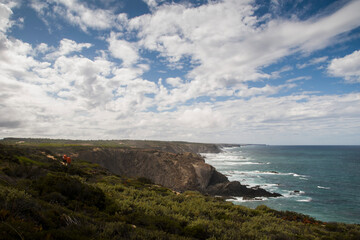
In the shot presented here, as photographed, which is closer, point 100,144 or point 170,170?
point 170,170

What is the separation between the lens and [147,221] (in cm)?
843

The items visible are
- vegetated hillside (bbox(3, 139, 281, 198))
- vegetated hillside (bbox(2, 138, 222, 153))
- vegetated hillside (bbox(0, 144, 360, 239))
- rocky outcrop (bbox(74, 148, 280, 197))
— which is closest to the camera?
vegetated hillside (bbox(0, 144, 360, 239))

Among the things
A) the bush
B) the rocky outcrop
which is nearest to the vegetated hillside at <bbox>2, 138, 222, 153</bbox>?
the rocky outcrop

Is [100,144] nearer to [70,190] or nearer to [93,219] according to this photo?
[70,190]

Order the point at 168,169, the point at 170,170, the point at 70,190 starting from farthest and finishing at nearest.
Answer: the point at 168,169 → the point at 170,170 → the point at 70,190

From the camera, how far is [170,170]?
56.5 m

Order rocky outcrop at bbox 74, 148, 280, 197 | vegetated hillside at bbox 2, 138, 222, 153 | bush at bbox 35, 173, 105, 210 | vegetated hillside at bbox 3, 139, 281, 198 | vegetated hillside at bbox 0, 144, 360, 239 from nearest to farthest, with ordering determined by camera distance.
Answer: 1. vegetated hillside at bbox 0, 144, 360, 239
2. bush at bbox 35, 173, 105, 210
3. vegetated hillside at bbox 3, 139, 281, 198
4. rocky outcrop at bbox 74, 148, 280, 197
5. vegetated hillside at bbox 2, 138, 222, 153

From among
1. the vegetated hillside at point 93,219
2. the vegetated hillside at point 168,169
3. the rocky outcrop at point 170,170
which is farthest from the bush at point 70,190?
the rocky outcrop at point 170,170

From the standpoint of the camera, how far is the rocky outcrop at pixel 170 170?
155 ft

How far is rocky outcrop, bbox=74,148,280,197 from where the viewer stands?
4716 centimetres

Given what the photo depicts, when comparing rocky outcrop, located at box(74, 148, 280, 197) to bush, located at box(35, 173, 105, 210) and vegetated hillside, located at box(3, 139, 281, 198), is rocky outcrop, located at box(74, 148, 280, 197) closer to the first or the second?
vegetated hillside, located at box(3, 139, 281, 198)

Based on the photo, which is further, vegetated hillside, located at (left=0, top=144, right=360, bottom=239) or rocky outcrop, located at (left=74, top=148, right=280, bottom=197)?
rocky outcrop, located at (left=74, top=148, right=280, bottom=197)

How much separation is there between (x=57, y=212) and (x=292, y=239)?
10153 mm

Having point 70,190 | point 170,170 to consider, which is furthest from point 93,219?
point 170,170
